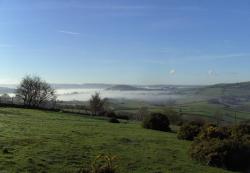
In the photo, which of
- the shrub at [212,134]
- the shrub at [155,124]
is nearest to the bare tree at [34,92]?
the shrub at [155,124]

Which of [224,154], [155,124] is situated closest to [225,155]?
[224,154]

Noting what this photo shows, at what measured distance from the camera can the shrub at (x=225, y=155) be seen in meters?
26.0

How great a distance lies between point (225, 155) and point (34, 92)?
9644cm

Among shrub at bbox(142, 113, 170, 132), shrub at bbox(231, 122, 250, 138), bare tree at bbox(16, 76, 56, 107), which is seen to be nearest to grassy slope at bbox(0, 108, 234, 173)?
shrub at bbox(231, 122, 250, 138)

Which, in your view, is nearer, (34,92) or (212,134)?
(212,134)

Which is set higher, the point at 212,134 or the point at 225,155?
the point at 212,134

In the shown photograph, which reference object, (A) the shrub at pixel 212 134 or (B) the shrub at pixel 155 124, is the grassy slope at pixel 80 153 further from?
(B) the shrub at pixel 155 124

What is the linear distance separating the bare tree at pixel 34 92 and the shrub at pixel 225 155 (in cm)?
8835

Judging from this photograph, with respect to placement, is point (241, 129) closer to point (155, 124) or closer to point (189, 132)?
point (189, 132)

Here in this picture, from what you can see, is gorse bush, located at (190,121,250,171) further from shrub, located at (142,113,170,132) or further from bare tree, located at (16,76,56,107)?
bare tree, located at (16,76,56,107)

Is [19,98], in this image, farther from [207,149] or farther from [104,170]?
[104,170]

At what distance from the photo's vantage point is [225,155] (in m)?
26.2

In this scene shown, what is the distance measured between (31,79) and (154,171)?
109 meters

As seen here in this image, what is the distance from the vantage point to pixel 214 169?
24.2 metres
